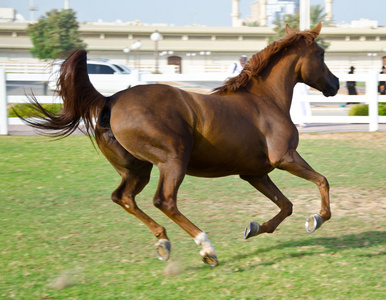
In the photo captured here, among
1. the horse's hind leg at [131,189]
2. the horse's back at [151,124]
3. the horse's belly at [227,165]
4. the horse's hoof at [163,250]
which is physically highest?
the horse's back at [151,124]

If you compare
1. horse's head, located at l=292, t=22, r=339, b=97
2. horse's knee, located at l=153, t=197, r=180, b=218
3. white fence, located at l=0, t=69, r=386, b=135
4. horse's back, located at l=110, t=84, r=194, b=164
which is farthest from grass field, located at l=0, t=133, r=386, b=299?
white fence, located at l=0, t=69, r=386, b=135

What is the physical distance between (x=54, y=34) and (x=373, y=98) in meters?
48.1

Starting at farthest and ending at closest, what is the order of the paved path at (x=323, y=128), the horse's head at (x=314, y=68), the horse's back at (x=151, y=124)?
the paved path at (x=323, y=128) → the horse's head at (x=314, y=68) → the horse's back at (x=151, y=124)

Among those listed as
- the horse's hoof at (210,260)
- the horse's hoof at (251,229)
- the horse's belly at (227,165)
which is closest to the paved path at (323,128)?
the horse's belly at (227,165)

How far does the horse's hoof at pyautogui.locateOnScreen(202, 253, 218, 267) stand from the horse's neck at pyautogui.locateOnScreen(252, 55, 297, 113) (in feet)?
5.82

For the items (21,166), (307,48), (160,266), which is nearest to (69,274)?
(160,266)

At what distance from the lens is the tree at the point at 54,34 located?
57.2m

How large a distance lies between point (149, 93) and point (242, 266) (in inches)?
67.2

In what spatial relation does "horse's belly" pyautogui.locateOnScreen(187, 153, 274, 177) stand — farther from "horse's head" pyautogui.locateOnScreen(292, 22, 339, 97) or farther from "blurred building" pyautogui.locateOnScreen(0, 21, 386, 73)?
"blurred building" pyautogui.locateOnScreen(0, 21, 386, 73)

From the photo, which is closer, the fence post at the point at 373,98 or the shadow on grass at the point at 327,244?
the shadow on grass at the point at 327,244

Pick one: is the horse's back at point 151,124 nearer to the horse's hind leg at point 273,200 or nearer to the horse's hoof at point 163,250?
the horse's hoof at point 163,250

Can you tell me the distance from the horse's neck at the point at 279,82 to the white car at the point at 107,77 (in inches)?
79.1

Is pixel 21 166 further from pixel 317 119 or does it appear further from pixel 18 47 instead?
pixel 18 47

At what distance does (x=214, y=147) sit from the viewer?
505cm
